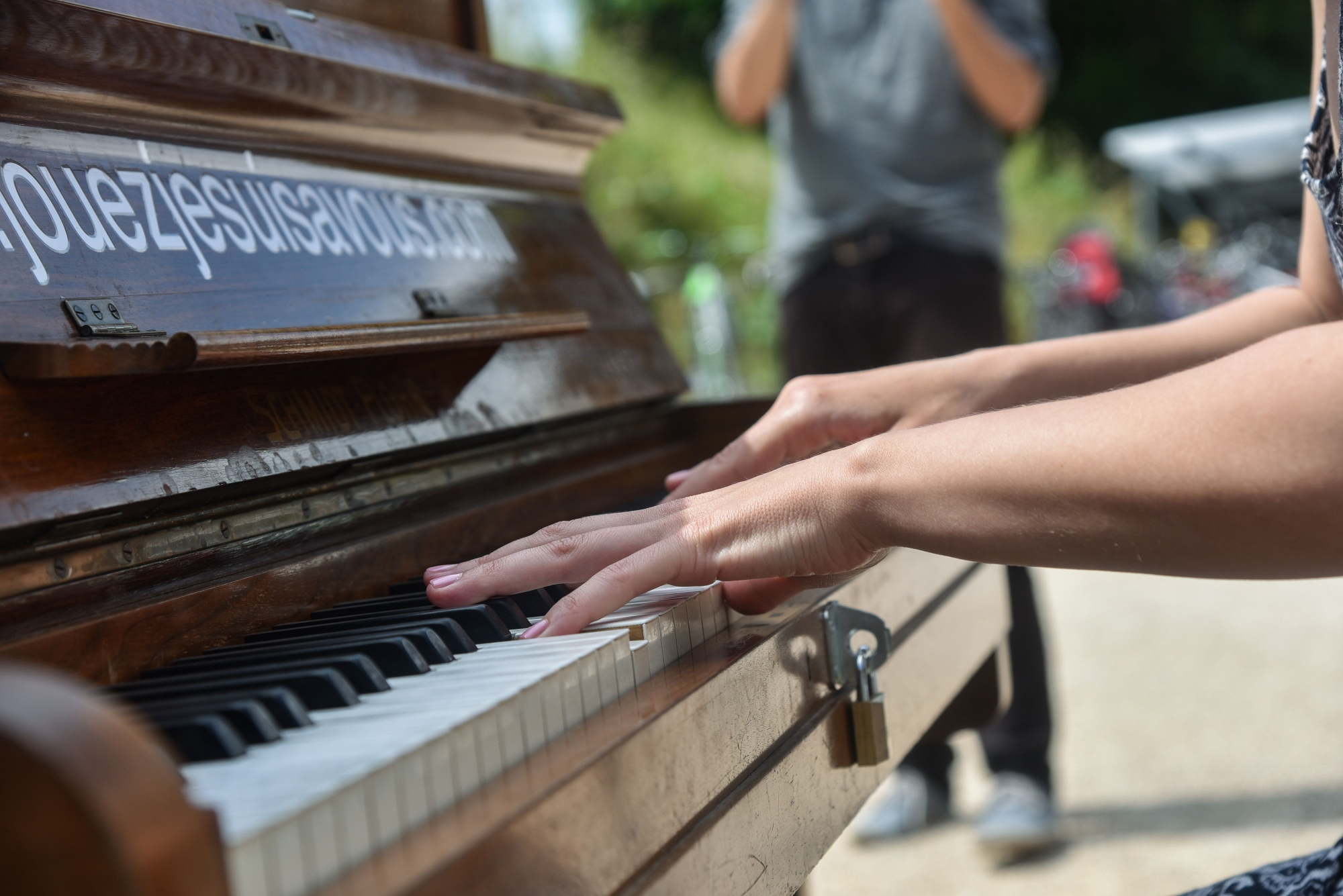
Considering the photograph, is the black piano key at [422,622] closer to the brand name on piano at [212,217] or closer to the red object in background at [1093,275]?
the brand name on piano at [212,217]

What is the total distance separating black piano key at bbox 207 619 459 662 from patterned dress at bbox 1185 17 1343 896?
2.46ft

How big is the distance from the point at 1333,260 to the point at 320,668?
912mm

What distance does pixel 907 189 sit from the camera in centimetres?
257

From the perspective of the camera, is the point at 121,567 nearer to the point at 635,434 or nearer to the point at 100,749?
the point at 100,749

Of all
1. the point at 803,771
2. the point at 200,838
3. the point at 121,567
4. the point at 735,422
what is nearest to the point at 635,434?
the point at 735,422

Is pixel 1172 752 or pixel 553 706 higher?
pixel 553 706

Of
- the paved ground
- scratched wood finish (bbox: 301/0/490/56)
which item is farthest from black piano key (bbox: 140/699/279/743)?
the paved ground

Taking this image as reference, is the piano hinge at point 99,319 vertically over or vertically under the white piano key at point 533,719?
over

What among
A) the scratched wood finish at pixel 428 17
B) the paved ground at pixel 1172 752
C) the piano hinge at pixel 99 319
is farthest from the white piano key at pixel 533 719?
the paved ground at pixel 1172 752

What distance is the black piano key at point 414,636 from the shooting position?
2.85ft

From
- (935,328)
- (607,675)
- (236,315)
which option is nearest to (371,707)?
(607,675)

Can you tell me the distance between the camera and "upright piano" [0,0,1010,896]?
1.97 feet

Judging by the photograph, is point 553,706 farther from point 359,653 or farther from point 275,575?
point 275,575

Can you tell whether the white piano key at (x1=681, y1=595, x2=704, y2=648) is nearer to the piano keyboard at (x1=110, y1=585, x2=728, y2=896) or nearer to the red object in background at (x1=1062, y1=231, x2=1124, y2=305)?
the piano keyboard at (x1=110, y1=585, x2=728, y2=896)
